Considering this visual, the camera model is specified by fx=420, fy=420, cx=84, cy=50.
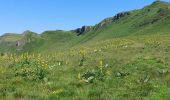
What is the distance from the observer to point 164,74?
21156mm

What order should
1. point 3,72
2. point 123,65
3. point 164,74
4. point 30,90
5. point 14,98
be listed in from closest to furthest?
Result: point 14,98, point 30,90, point 164,74, point 3,72, point 123,65

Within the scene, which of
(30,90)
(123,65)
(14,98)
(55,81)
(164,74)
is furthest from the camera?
(123,65)

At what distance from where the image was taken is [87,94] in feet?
55.8

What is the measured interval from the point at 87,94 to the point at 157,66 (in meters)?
8.28

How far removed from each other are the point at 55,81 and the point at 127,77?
359 cm

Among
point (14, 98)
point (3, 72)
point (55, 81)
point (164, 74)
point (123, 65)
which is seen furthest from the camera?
point (123, 65)

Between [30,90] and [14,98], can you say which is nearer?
[14,98]

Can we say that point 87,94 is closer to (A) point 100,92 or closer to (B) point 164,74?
(A) point 100,92

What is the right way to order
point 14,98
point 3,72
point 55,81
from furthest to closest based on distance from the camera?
point 3,72
point 55,81
point 14,98

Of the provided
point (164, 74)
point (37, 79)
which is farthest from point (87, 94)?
point (164, 74)

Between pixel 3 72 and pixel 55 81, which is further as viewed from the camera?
pixel 3 72

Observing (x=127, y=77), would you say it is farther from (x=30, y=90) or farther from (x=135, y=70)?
(x=30, y=90)

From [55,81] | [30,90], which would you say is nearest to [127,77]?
[55,81]

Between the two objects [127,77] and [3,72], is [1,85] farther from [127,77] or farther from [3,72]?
[127,77]
